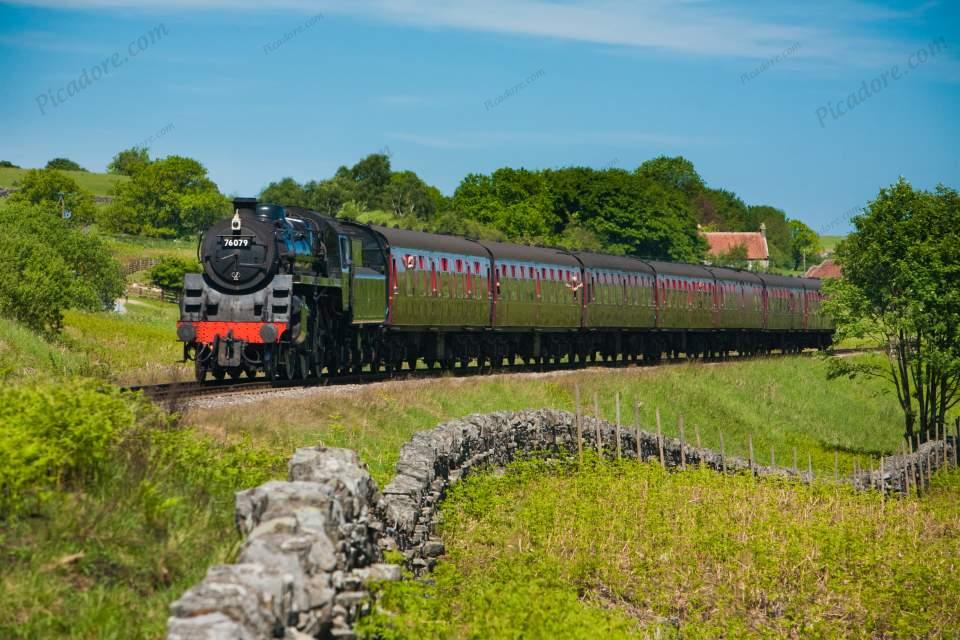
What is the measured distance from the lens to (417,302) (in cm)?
3591

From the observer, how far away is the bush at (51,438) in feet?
→ 32.0

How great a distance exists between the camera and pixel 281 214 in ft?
94.9

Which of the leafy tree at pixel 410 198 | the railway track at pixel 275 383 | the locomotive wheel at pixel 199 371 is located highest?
the leafy tree at pixel 410 198

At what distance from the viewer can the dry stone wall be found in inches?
267

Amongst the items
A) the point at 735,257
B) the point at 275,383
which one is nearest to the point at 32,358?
the point at 275,383

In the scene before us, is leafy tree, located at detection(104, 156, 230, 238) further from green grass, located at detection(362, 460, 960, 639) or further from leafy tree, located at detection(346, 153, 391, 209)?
green grass, located at detection(362, 460, 960, 639)

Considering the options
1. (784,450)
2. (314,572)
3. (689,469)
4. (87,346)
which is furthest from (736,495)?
(87,346)

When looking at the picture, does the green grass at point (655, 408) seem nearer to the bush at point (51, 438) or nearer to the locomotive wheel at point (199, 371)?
the locomotive wheel at point (199, 371)

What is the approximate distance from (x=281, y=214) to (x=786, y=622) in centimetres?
1614

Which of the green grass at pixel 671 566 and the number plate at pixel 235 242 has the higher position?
the number plate at pixel 235 242

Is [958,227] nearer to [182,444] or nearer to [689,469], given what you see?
[689,469]

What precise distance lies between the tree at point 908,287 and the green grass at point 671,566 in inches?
898

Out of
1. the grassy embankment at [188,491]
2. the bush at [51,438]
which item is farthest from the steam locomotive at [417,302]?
the bush at [51,438]

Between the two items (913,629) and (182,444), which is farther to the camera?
(913,629)
